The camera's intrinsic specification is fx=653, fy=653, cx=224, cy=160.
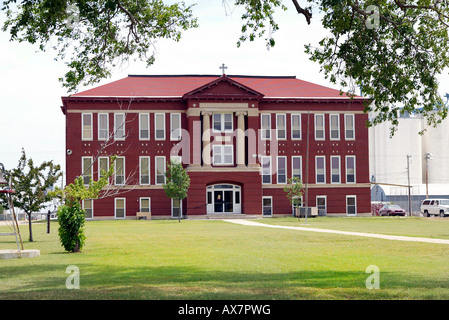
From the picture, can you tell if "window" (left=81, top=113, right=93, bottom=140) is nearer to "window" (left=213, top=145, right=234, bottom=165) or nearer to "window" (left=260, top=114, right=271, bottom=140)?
"window" (left=213, top=145, right=234, bottom=165)

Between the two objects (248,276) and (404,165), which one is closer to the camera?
(248,276)

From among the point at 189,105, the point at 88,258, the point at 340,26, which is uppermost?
the point at 189,105

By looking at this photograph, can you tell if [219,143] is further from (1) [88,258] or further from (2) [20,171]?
(1) [88,258]

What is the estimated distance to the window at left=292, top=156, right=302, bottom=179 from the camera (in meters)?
66.6

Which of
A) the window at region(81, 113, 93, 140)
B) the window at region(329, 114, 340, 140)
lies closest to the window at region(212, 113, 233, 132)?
the window at region(329, 114, 340, 140)

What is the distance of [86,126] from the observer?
63.8 metres

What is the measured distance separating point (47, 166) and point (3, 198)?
2732 mm

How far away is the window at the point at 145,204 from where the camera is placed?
64938mm

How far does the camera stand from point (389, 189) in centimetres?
9606

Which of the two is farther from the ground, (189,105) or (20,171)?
(189,105)

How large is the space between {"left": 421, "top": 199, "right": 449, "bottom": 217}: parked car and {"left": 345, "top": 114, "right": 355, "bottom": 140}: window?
1152cm

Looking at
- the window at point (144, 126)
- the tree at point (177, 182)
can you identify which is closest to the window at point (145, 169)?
the window at point (144, 126)

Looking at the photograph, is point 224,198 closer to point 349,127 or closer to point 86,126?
point 349,127
